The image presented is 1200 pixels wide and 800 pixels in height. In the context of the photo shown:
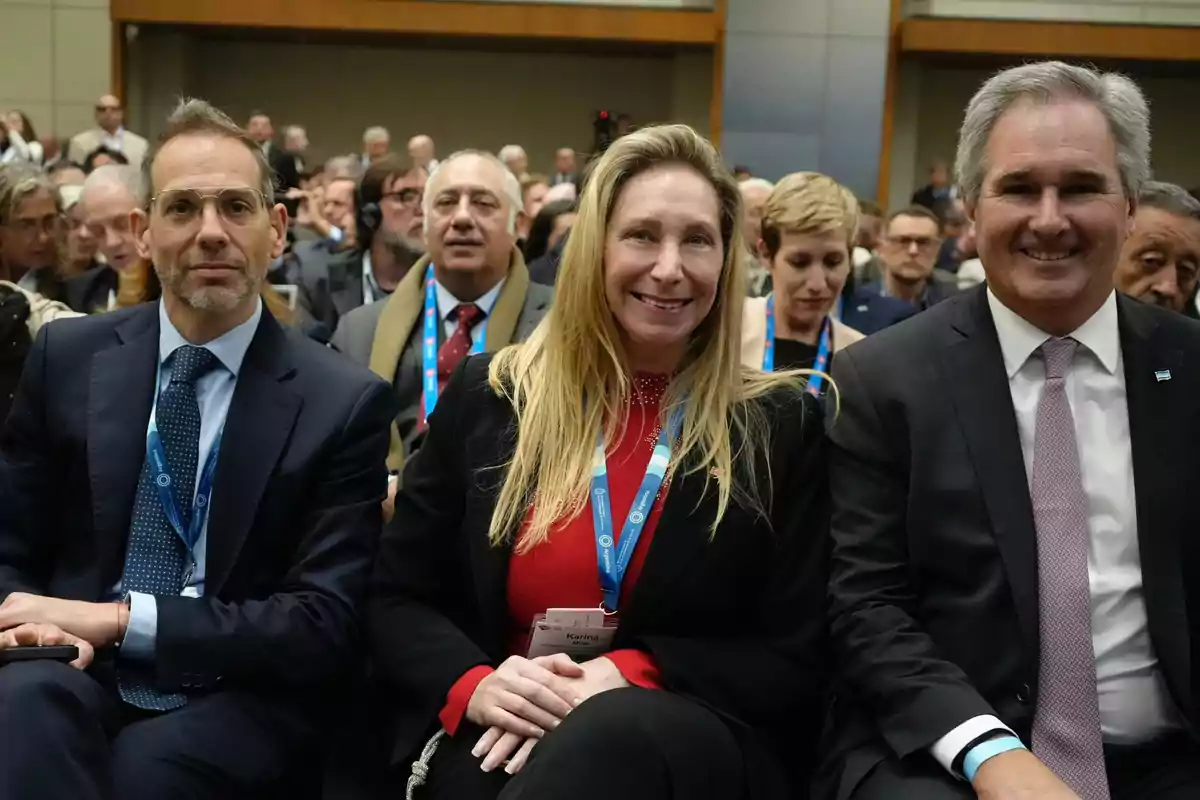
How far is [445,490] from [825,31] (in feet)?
32.0

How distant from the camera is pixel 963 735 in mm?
1747

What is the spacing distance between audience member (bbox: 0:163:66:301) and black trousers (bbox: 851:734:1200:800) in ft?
9.87

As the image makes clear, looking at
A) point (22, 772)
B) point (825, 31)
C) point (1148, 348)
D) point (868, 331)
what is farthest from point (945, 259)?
point (22, 772)

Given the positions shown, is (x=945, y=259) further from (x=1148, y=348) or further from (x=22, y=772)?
(x=22, y=772)

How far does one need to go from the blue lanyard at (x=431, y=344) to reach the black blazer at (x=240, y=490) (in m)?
1.09

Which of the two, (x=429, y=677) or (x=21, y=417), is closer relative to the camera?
(x=429, y=677)

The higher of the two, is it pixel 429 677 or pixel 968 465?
pixel 968 465

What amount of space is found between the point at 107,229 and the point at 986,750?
3.83 m

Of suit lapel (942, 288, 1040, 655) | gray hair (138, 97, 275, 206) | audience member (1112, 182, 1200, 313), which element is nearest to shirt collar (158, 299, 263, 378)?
gray hair (138, 97, 275, 206)

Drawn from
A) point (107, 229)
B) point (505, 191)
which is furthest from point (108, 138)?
point (505, 191)

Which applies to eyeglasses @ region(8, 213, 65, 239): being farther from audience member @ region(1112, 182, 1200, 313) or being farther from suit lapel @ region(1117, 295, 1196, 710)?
suit lapel @ region(1117, 295, 1196, 710)

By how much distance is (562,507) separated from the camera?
205cm

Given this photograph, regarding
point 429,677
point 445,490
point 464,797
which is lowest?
point 464,797

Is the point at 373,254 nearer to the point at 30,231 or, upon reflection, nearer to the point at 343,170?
the point at 30,231
